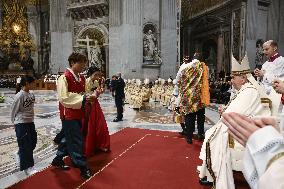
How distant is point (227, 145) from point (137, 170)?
5.52 ft

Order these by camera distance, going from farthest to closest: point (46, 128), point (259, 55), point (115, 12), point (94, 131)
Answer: point (115, 12), point (259, 55), point (46, 128), point (94, 131)

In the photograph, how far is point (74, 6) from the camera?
71.6ft

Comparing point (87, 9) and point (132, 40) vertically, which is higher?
point (87, 9)

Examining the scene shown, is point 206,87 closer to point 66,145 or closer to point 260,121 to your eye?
point 66,145

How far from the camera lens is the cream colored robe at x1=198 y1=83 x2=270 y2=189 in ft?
11.5

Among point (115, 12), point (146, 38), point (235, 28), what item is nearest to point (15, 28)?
point (115, 12)

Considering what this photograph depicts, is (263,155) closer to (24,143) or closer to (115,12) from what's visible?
(24,143)

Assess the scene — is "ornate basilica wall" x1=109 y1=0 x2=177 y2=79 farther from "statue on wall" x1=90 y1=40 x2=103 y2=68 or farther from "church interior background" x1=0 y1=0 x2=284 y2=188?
"statue on wall" x1=90 y1=40 x2=103 y2=68

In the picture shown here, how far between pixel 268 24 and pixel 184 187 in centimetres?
1667

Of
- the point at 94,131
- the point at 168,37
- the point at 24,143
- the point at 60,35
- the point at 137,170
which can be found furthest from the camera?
the point at 60,35

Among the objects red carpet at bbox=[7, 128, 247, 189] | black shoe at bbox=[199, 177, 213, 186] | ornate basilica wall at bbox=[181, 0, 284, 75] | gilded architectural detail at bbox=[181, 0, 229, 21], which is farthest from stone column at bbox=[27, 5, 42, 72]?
black shoe at bbox=[199, 177, 213, 186]

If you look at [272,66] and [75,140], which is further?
[272,66]

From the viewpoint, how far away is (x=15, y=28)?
27.9 metres

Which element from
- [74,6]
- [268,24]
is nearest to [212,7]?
[268,24]
